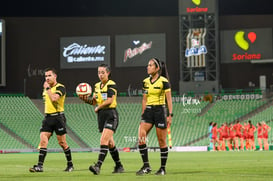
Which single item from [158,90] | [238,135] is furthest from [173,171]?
[238,135]

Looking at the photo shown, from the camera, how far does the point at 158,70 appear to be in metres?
12.8

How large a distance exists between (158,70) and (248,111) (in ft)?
123

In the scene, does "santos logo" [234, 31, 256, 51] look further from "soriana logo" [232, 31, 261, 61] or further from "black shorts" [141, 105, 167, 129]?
"black shorts" [141, 105, 167, 129]

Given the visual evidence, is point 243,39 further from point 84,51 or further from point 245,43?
point 84,51

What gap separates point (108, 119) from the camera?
13141 millimetres

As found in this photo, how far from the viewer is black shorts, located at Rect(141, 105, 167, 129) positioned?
12637 millimetres

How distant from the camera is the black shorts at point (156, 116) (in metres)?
12.6

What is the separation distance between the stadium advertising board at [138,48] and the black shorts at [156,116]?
3991cm

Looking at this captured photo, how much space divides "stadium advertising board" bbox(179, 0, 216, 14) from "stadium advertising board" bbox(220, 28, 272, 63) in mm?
3838

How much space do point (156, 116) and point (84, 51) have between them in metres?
41.1

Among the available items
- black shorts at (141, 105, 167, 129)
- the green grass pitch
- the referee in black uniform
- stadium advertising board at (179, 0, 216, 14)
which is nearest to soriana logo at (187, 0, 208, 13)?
stadium advertising board at (179, 0, 216, 14)

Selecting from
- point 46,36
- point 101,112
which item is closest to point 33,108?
point 46,36

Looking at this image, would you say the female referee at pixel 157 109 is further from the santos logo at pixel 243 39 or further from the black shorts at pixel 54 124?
the santos logo at pixel 243 39

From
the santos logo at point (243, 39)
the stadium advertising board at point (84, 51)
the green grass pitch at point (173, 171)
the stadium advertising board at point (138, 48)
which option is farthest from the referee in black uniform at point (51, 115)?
the santos logo at point (243, 39)
